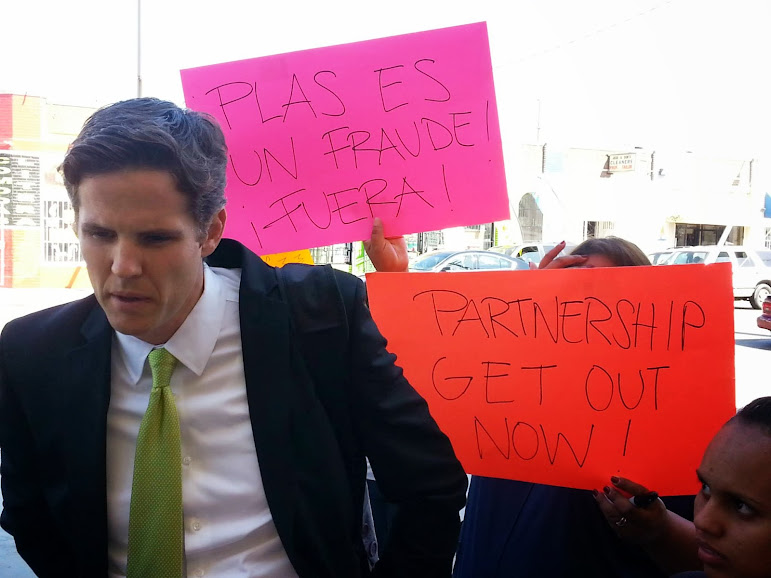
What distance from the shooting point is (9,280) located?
60.3ft

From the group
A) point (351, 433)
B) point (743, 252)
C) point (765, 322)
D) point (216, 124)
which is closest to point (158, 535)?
point (351, 433)

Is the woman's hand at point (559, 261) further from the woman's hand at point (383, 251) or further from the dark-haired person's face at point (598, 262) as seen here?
the woman's hand at point (383, 251)

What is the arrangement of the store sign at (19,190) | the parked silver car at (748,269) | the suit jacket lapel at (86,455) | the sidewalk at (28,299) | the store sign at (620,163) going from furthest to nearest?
the store sign at (620,163) → the store sign at (19,190) → the parked silver car at (748,269) → the sidewalk at (28,299) → the suit jacket lapel at (86,455)

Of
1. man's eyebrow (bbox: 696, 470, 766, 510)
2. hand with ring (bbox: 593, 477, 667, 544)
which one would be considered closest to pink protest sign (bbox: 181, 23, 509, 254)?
hand with ring (bbox: 593, 477, 667, 544)

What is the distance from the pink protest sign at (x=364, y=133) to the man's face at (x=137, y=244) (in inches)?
20.4

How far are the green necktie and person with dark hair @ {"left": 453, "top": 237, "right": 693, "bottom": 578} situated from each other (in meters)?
0.74

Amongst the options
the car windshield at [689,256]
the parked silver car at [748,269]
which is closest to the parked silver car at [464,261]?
the car windshield at [689,256]

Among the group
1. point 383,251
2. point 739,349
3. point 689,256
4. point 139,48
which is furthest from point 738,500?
point 689,256

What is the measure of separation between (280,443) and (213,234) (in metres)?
0.44

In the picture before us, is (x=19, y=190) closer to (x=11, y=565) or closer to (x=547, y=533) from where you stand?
(x=11, y=565)

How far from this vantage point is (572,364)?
158 centimetres

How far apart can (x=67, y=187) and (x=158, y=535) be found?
2.17 ft

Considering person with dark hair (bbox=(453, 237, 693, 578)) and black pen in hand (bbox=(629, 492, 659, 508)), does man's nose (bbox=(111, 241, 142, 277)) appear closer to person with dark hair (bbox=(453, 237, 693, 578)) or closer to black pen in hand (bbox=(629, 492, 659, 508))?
person with dark hair (bbox=(453, 237, 693, 578))

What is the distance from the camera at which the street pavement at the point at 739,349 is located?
3300 mm
